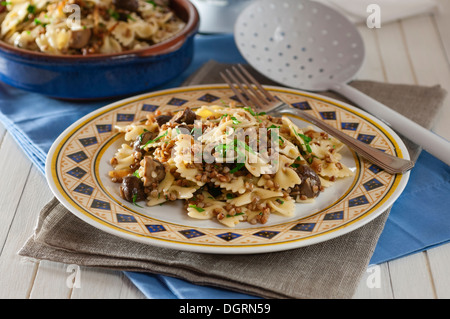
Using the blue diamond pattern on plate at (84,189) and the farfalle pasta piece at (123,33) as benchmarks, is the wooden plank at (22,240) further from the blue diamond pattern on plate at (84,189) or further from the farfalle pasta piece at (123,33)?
the farfalle pasta piece at (123,33)

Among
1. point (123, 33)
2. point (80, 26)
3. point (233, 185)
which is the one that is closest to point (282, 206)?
point (233, 185)

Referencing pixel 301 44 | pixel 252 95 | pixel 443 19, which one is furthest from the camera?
pixel 443 19

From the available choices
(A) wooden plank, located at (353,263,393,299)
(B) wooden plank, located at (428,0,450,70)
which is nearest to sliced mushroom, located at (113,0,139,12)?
(A) wooden plank, located at (353,263,393,299)

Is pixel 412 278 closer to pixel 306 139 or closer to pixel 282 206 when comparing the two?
pixel 282 206

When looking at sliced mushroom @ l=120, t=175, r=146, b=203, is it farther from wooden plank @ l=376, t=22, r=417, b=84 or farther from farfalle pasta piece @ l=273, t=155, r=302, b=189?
wooden plank @ l=376, t=22, r=417, b=84

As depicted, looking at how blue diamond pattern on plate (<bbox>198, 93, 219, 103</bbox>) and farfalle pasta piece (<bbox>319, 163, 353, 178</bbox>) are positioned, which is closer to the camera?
farfalle pasta piece (<bbox>319, 163, 353, 178</bbox>)
